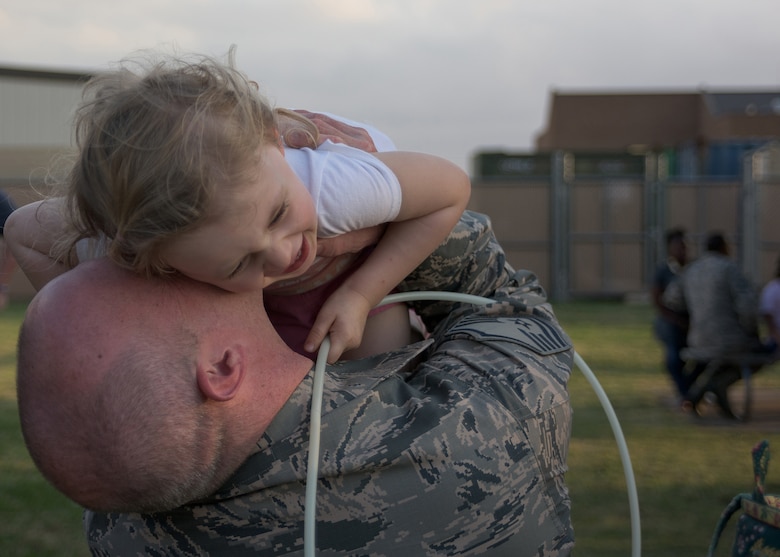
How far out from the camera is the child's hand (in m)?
1.92

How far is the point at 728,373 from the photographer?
8.79 m

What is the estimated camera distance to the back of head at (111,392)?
159cm

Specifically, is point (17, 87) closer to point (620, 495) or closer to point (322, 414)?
point (620, 495)

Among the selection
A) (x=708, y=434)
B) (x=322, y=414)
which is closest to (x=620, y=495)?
(x=708, y=434)

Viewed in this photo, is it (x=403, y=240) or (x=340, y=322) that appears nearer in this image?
(x=340, y=322)

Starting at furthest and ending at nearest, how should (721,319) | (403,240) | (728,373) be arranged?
(728,373), (721,319), (403,240)

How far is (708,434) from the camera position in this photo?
7949mm

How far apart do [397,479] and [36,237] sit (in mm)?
851

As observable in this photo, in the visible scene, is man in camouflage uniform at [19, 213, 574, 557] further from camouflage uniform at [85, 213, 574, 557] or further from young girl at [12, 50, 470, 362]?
young girl at [12, 50, 470, 362]

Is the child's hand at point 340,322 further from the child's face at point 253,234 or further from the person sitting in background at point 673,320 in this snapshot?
the person sitting in background at point 673,320

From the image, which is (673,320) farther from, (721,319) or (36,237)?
(36,237)

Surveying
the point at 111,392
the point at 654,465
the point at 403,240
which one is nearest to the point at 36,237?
the point at 111,392

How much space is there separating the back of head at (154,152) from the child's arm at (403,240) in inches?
15.5

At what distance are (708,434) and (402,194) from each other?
6.61 m
